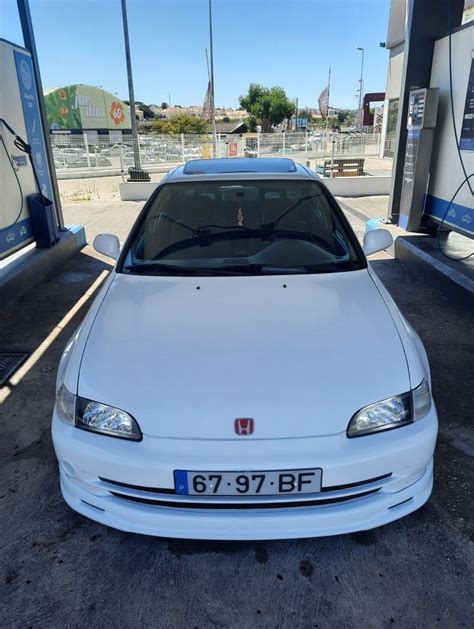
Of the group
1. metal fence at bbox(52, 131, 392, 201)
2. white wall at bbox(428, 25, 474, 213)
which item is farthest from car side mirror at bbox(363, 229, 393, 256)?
metal fence at bbox(52, 131, 392, 201)

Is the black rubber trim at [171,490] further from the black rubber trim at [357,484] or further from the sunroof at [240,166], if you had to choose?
the sunroof at [240,166]

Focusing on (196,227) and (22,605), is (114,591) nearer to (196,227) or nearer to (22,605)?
(22,605)

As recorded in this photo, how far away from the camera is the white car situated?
1856 mm

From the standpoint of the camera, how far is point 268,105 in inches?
2507

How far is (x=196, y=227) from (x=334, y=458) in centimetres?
189

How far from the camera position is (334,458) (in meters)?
1.84

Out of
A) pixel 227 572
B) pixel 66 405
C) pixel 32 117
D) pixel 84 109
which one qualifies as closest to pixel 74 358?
pixel 66 405

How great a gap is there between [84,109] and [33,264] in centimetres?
4993

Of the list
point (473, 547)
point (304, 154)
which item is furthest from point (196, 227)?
point (304, 154)

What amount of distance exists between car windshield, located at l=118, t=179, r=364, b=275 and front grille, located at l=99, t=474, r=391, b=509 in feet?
4.44

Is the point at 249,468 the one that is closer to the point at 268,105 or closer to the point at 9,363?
the point at 9,363

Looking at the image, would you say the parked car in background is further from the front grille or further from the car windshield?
the front grille

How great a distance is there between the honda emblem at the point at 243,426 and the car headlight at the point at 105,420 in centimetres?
39

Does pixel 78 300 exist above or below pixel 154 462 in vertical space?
below
